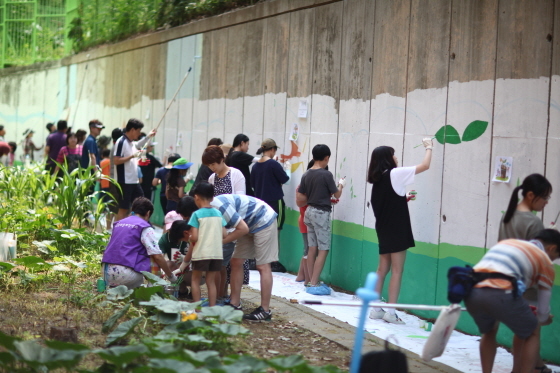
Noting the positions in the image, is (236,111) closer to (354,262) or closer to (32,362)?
(354,262)

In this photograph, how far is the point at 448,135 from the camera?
7.43 m

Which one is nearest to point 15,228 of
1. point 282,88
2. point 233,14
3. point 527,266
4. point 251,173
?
point 251,173

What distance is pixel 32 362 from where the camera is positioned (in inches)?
167

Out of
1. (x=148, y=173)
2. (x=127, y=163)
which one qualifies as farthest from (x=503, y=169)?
(x=148, y=173)

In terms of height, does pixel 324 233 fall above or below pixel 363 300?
below

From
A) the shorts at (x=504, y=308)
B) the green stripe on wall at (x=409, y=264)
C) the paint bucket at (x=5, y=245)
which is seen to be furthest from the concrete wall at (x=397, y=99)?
the paint bucket at (x=5, y=245)

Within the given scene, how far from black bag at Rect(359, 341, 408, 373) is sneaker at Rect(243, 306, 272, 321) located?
9.89 feet

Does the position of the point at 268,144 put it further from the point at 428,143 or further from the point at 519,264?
the point at 519,264

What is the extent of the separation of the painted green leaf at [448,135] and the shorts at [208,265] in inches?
99.0

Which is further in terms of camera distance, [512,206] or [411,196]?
[411,196]

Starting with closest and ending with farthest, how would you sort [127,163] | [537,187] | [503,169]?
[537,187], [503,169], [127,163]

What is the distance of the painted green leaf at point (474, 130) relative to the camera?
700 centimetres

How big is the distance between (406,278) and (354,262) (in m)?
1.07

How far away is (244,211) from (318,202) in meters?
1.91
